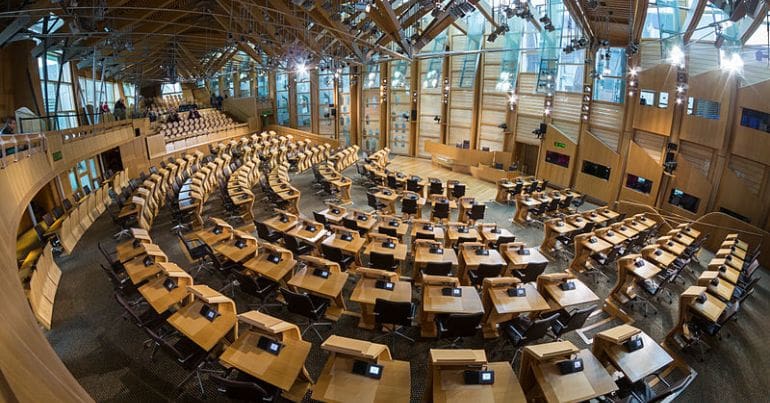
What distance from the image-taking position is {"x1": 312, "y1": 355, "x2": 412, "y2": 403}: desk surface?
429 cm

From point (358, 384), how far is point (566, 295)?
4266 mm

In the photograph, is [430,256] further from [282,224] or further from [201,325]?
[201,325]

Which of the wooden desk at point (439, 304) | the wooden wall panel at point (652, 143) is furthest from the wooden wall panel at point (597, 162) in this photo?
the wooden desk at point (439, 304)

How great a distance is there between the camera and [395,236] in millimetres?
9516

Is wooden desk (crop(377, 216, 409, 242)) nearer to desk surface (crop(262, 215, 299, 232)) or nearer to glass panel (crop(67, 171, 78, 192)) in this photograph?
desk surface (crop(262, 215, 299, 232))

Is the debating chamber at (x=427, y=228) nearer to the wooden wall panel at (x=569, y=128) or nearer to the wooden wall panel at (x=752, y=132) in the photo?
the wooden wall panel at (x=752, y=132)

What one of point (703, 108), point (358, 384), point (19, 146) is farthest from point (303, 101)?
point (358, 384)

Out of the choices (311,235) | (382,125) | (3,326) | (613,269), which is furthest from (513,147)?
(3,326)

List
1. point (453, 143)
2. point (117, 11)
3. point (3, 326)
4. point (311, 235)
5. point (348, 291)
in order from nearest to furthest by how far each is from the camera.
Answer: point (3, 326) → point (348, 291) → point (311, 235) → point (117, 11) → point (453, 143)

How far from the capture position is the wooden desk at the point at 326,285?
22.0 ft

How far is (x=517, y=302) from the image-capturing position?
647 cm

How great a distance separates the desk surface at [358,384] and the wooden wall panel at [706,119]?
12926 mm

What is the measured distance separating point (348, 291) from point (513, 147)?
15141mm

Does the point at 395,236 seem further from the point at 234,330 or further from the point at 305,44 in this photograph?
the point at 305,44
